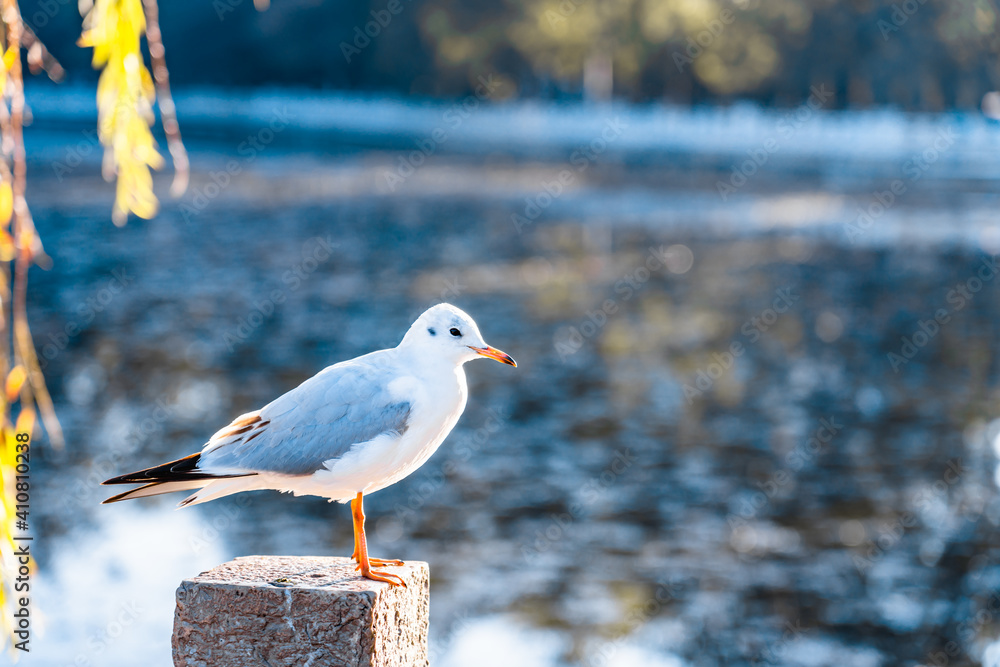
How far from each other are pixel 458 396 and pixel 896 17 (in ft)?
229

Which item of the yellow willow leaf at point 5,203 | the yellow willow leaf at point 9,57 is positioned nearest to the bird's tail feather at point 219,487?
the yellow willow leaf at point 5,203

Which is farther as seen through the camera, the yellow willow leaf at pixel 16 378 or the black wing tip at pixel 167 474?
the yellow willow leaf at pixel 16 378

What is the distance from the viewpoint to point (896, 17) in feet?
219

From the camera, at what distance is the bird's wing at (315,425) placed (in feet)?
12.7

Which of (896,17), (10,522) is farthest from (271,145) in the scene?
(10,522)
